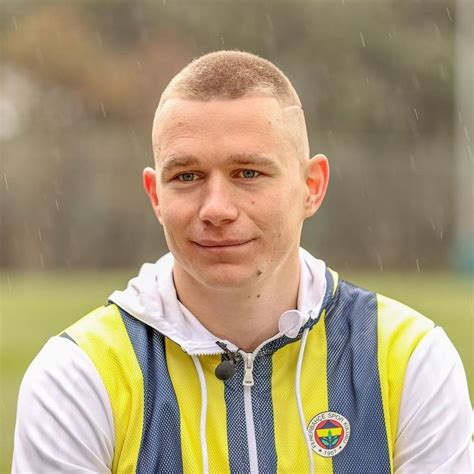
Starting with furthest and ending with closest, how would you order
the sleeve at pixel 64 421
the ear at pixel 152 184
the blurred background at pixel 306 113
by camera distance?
the blurred background at pixel 306 113
the ear at pixel 152 184
the sleeve at pixel 64 421

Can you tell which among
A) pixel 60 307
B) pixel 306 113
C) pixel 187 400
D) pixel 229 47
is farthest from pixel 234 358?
pixel 229 47

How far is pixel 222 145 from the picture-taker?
2.67 m

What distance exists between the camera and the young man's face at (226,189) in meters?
2.66

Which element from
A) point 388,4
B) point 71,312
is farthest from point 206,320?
point 388,4

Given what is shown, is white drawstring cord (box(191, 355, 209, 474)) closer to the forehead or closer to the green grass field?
the forehead

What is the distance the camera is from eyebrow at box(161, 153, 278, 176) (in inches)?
105

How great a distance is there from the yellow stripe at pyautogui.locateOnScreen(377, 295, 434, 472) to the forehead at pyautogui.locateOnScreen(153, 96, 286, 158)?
0.55 m

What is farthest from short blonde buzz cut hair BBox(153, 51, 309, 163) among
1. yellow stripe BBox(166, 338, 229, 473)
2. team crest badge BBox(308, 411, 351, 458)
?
team crest badge BBox(308, 411, 351, 458)

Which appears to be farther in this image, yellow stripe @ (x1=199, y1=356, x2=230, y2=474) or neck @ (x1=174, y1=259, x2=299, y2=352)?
neck @ (x1=174, y1=259, x2=299, y2=352)

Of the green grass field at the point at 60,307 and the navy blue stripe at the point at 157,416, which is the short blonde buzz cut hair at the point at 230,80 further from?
the green grass field at the point at 60,307

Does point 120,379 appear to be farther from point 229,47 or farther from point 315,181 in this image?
point 229,47

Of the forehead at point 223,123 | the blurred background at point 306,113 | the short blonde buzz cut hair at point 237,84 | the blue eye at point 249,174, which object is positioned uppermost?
the blurred background at point 306,113

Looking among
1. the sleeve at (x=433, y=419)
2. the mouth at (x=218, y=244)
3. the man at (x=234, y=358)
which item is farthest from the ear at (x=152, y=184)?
the sleeve at (x=433, y=419)

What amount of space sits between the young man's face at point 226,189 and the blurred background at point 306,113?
48.2 ft
